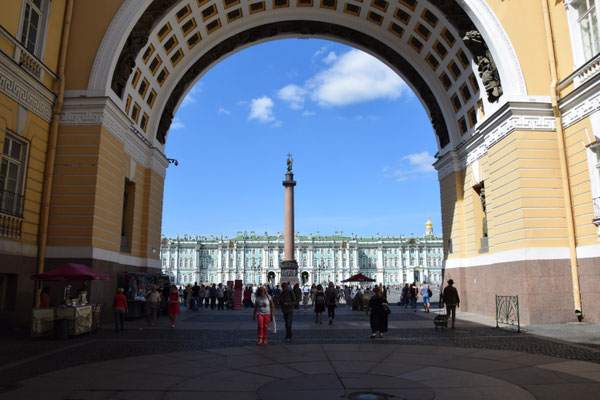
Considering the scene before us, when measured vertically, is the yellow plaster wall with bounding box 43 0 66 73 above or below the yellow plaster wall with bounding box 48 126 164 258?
above

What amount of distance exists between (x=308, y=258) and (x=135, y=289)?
5168 inches

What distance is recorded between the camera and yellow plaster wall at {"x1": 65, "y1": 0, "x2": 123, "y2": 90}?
1903cm

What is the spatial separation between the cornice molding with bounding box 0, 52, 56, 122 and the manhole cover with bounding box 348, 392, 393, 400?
15.3 metres

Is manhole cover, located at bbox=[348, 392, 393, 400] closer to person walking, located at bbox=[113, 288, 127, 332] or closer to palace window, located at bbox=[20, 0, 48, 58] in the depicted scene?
person walking, located at bbox=[113, 288, 127, 332]

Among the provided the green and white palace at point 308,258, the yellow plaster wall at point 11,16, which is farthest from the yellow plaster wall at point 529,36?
the green and white palace at point 308,258

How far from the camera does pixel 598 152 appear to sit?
1761 centimetres

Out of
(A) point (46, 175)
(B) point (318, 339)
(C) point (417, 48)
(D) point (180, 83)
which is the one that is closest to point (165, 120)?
(D) point (180, 83)

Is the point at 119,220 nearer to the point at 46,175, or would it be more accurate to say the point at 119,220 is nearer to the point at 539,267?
the point at 46,175

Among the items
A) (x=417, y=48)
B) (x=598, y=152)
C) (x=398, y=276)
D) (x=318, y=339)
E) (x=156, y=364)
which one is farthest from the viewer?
(x=398, y=276)

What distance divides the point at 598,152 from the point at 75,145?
21.2 metres

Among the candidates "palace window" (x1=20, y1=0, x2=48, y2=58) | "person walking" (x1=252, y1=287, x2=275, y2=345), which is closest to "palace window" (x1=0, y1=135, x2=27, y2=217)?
"palace window" (x1=20, y1=0, x2=48, y2=58)

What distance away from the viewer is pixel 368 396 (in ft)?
22.6

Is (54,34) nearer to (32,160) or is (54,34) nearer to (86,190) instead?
(32,160)

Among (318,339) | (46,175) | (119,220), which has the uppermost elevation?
(46,175)
